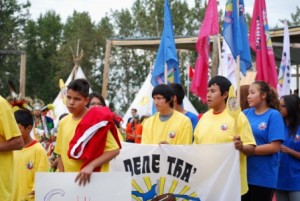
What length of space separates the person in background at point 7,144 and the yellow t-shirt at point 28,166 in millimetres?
1166

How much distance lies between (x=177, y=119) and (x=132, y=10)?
199 ft

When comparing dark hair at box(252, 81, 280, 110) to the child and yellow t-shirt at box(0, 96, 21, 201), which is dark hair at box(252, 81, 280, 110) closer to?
the child

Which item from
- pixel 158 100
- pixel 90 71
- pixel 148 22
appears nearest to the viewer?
pixel 158 100

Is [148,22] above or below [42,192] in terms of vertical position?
above

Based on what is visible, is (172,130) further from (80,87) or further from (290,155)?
(80,87)

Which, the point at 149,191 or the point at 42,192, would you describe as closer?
the point at 42,192

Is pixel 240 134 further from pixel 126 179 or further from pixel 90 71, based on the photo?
pixel 90 71

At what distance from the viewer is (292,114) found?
843cm

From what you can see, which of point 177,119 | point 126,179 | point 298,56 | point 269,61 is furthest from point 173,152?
point 298,56

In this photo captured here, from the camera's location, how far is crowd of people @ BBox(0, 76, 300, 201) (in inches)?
232

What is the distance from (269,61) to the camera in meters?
12.3

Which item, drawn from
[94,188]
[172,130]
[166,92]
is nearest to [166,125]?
[172,130]

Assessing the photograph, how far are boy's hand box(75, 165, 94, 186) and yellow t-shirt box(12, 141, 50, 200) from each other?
1.40 m

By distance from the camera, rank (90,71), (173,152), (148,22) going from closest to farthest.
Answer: (173,152)
(148,22)
(90,71)
